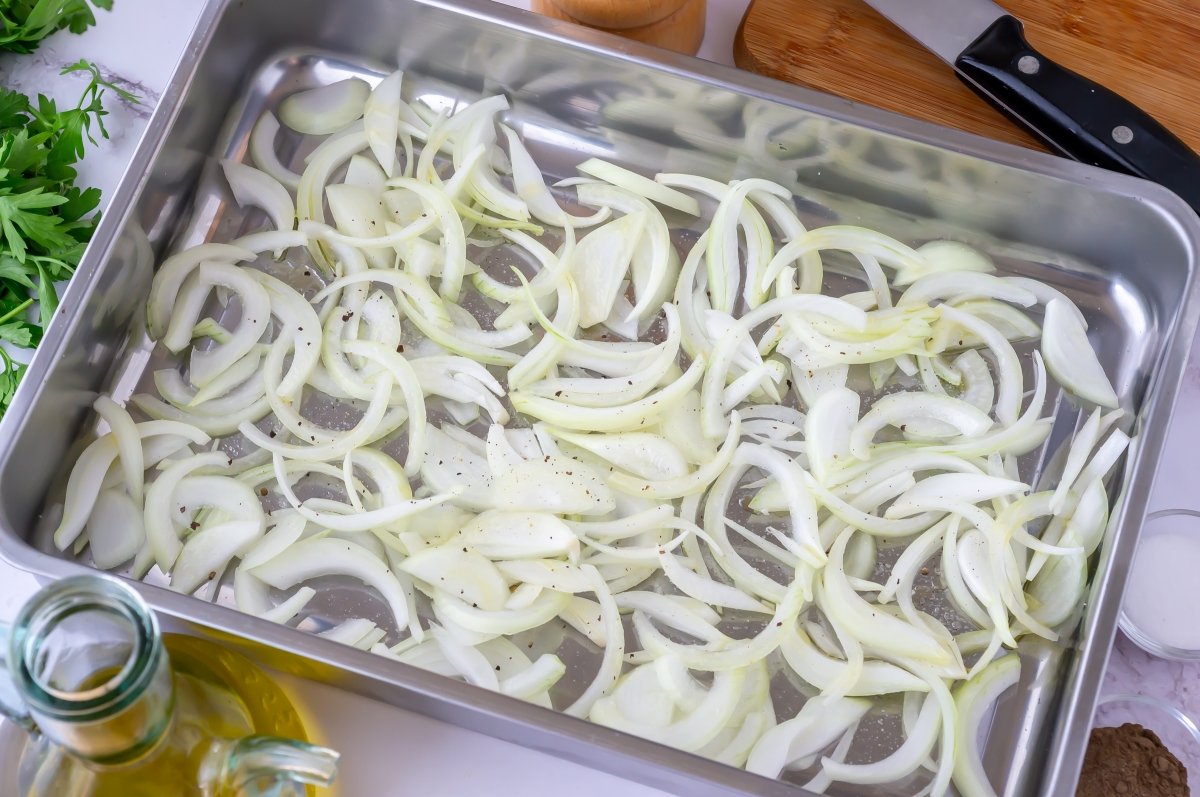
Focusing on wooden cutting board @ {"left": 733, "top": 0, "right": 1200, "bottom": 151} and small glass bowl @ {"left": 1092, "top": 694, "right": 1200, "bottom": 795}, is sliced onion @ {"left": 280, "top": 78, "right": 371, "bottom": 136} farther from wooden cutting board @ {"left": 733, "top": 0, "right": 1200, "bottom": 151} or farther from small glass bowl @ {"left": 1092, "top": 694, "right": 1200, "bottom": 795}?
small glass bowl @ {"left": 1092, "top": 694, "right": 1200, "bottom": 795}

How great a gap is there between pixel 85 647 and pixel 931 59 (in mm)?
1176

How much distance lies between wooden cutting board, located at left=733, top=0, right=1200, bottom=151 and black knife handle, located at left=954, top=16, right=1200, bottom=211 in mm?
67

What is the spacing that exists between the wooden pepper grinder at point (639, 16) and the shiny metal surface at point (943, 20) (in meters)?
0.23

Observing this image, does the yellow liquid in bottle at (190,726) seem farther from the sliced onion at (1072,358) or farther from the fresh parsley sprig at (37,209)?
the sliced onion at (1072,358)

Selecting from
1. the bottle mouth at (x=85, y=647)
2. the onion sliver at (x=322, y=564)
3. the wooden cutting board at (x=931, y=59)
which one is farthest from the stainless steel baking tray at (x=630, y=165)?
the bottle mouth at (x=85, y=647)

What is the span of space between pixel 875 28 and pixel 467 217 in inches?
23.0

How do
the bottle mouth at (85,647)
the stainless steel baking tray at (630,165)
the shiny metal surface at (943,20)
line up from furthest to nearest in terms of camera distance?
the shiny metal surface at (943,20), the stainless steel baking tray at (630,165), the bottle mouth at (85,647)

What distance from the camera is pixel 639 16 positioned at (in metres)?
1.26

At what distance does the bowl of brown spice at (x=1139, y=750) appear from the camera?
1.05 meters

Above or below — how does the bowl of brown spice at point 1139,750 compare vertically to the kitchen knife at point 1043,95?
below

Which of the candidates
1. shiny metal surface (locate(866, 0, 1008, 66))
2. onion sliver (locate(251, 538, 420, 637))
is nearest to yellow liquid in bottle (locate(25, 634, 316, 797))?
onion sliver (locate(251, 538, 420, 637))

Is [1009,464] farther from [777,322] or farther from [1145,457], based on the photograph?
[777,322]

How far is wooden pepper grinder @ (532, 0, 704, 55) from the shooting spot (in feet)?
4.11

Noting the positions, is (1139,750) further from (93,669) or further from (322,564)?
(93,669)
